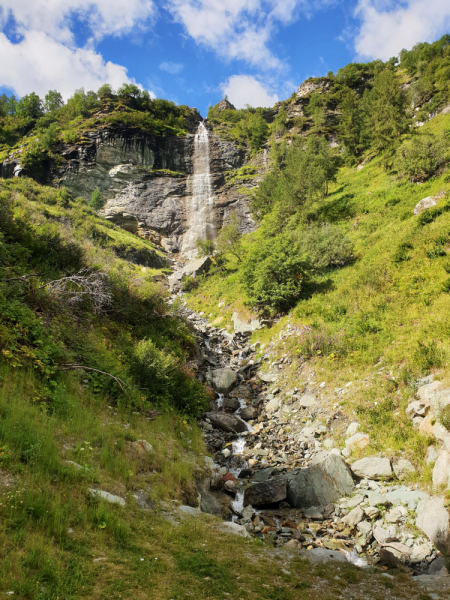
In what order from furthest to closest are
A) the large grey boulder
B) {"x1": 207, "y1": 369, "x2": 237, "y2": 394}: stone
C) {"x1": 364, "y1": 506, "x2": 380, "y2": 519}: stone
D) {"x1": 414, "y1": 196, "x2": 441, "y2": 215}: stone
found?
{"x1": 414, "y1": 196, "x2": 441, "y2": 215}: stone < {"x1": 207, "y1": 369, "x2": 237, "y2": 394}: stone < the large grey boulder < {"x1": 364, "y1": 506, "x2": 380, "y2": 519}: stone

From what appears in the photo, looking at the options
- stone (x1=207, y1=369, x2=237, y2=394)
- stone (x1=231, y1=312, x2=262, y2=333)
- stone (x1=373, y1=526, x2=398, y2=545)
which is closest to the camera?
stone (x1=373, y1=526, x2=398, y2=545)

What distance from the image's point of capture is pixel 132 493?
4.54 metres

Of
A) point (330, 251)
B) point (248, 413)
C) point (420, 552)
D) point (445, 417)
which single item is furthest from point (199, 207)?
point (420, 552)

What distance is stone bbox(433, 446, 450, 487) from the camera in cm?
516

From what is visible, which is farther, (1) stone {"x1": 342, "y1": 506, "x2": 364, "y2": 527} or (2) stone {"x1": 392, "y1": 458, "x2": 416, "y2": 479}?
(2) stone {"x1": 392, "y1": 458, "x2": 416, "y2": 479}

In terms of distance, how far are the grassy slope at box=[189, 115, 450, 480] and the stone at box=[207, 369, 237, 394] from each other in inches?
87.1

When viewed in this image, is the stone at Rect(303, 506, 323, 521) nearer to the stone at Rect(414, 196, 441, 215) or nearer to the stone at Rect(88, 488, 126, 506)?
the stone at Rect(88, 488, 126, 506)

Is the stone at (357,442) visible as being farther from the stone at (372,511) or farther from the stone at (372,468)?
the stone at (372,511)

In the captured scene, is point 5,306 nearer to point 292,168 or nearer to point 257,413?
point 257,413

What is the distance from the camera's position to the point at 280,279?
16.4m

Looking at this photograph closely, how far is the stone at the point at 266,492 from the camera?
6676 mm

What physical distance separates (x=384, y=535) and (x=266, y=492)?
255cm

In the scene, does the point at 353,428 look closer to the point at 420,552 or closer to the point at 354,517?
the point at 354,517

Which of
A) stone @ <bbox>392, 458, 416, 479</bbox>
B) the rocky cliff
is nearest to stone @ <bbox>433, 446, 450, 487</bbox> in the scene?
stone @ <bbox>392, 458, 416, 479</bbox>
